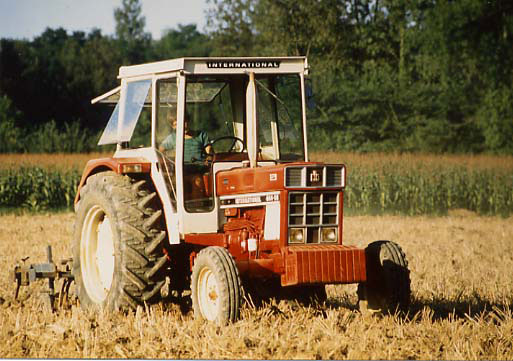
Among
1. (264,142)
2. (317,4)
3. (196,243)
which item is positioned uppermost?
(317,4)

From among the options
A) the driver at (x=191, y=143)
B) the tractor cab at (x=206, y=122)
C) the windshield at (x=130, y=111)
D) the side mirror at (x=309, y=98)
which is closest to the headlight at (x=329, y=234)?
the tractor cab at (x=206, y=122)

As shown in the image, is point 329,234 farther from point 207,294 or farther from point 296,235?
point 207,294

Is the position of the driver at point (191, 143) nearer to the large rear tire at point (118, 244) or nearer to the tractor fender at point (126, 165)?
the tractor fender at point (126, 165)

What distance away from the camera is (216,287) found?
283 inches

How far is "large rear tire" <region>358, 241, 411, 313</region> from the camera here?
306 inches

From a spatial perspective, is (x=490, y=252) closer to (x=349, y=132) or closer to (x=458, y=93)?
(x=349, y=132)

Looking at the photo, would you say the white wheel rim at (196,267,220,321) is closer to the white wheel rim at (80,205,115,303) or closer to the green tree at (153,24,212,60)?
the white wheel rim at (80,205,115,303)

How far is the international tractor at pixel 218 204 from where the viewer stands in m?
7.43

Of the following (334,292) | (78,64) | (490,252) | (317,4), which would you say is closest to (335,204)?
(334,292)

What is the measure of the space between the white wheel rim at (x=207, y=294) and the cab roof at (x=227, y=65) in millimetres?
1849

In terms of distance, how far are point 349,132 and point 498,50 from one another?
741 centimetres

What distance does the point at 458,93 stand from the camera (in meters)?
34.9

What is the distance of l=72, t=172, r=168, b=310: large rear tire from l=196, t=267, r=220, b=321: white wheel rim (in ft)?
1.56

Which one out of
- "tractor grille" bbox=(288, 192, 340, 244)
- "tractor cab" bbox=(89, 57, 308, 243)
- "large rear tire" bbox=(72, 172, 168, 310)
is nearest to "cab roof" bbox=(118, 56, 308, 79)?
"tractor cab" bbox=(89, 57, 308, 243)
